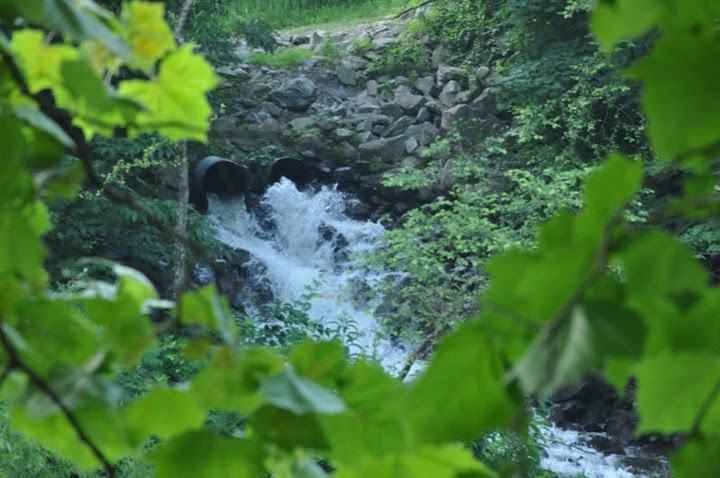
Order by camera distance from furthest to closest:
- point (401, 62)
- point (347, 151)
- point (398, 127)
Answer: point (401, 62) < point (398, 127) < point (347, 151)

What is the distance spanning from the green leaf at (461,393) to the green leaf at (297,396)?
4cm

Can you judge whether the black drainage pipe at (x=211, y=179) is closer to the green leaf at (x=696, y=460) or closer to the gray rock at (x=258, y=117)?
the gray rock at (x=258, y=117)

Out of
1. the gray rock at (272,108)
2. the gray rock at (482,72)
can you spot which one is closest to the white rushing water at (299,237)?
the gray rock at (272,108)

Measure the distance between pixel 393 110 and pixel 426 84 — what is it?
1.70 feet

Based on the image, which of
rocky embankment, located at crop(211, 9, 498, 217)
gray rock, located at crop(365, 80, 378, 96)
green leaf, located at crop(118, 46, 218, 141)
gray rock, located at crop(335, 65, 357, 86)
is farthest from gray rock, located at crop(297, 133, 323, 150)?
green leaf, located at crop(118, 46, 218, 141)

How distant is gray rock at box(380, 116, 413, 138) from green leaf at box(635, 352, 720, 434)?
652 centimetres

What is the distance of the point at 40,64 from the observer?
0.33 metres

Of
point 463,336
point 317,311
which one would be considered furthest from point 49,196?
point 317,311

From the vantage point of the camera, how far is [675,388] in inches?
10.0

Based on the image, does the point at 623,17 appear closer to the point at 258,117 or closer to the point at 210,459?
Result: the point at 210,459

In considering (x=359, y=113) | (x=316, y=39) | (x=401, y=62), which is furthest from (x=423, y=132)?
(x=316, y=39)

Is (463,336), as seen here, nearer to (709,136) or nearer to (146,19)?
(709,136)

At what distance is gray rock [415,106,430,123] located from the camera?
676cm

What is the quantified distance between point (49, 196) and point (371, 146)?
6372 mm
